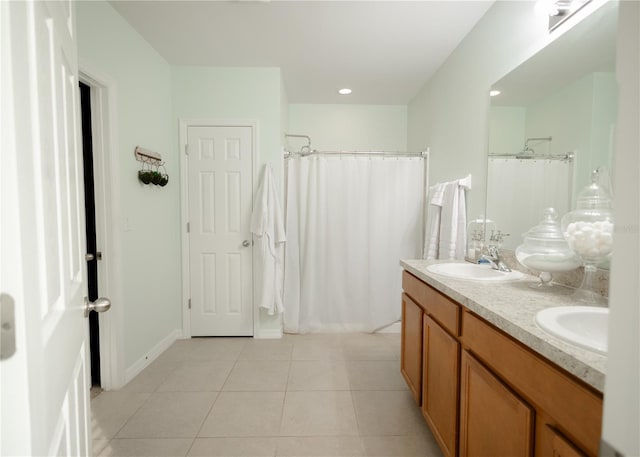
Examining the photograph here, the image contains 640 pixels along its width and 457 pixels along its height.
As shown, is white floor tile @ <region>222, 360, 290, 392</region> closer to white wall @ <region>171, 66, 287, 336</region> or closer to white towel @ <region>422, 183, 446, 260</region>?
white towel @ <region>422, 183, 446, 260</region>

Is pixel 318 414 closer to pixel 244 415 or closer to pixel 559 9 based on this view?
pixel 244 415

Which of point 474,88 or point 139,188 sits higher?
point 474,88

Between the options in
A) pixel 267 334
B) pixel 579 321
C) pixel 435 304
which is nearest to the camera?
pixel 579 321

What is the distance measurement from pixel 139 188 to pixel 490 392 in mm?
2411

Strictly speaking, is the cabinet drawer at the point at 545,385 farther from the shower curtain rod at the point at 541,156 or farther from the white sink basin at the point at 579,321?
the shower curtain rod at the point at 541,156

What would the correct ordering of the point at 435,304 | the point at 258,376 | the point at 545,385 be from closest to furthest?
the point at 545,385, the point at 435,304, the point at 258,376

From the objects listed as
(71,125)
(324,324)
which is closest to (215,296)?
(324,324)

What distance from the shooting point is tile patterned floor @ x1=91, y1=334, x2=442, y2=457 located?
146 centimetres

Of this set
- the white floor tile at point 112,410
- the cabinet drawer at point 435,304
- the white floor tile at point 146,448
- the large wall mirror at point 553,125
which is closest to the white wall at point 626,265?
the cabinet drawer at point 435,304

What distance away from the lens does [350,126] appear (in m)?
3.52

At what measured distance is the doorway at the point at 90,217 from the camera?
5.98ft

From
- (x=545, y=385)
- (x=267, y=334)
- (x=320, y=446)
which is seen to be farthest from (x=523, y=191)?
(x=267, y=334)

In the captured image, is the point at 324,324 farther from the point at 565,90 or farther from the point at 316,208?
the point at 565,90

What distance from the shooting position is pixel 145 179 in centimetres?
212
